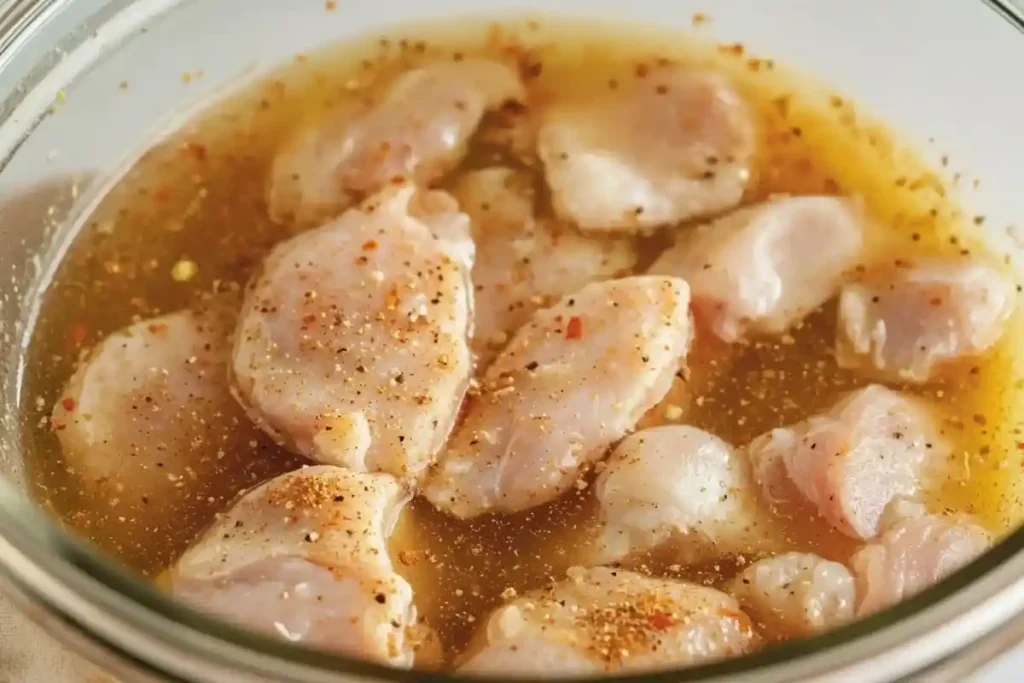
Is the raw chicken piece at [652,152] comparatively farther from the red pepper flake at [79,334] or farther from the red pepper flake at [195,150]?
the red pepper flake at [79,334]

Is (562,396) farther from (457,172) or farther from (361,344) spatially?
(457,172)

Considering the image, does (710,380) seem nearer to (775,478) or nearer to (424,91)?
(775,478)

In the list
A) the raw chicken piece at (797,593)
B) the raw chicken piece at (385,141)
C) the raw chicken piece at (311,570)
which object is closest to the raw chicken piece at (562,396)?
the raw chicken piece at (311,570)

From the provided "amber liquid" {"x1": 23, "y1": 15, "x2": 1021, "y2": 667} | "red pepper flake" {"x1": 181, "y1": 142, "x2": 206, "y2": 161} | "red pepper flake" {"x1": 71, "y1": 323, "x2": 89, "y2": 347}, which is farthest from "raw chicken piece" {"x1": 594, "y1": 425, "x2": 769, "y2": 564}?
"red pepper flake" {"x1": 181, "y1": 142, "x2": 206, "y2": 161}

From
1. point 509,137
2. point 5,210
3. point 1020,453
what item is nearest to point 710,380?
point 1020,453

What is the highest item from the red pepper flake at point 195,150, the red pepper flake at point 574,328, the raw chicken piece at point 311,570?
the red pepper flake at point 195,150

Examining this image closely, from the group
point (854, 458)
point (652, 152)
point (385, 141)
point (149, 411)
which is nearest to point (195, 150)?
point (385, 141)
